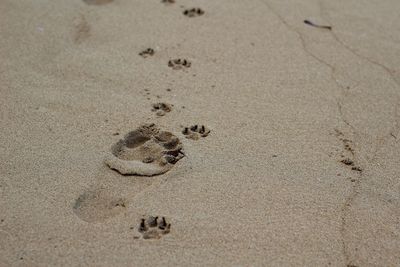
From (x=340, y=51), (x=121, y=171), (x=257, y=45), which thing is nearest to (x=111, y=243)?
(x=121, y=171)

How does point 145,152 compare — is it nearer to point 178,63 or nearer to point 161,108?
point 161,108

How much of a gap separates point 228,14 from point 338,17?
30.0 inches

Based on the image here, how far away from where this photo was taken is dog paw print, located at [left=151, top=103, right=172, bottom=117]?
8.96 feet

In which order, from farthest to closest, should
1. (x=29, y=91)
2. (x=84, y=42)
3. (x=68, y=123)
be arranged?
(x=84, y=42) < (x=29, y=91) < (x=68, y=123)

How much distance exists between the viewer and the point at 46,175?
92.9 inches

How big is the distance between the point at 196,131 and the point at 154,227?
0.65 m

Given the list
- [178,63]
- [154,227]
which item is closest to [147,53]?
[178,63]

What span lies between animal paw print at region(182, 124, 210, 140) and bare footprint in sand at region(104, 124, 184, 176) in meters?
0.08

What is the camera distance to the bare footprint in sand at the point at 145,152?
2.41 metres

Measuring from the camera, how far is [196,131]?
8.68 feet

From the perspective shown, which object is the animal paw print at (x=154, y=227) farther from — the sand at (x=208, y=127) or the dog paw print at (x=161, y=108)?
the dog paw print at (x=161, y=108)

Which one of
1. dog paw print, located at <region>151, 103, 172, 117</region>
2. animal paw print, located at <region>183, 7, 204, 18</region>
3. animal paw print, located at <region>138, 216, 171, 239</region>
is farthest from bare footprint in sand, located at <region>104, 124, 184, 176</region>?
animal paw print, located at <region>183, 7, 204, 18</region>

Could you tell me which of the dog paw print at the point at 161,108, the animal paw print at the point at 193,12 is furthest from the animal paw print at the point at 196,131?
the animal paw print at the point at 193,12

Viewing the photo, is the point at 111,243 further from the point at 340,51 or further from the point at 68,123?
the point at 340,51
